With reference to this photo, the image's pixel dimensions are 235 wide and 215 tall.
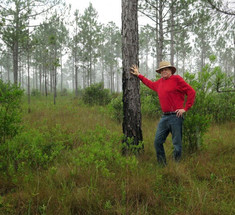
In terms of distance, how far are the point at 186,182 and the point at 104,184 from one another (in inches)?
49.5

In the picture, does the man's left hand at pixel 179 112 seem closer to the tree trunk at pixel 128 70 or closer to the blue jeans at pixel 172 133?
the blue jeans at pixel 172 133

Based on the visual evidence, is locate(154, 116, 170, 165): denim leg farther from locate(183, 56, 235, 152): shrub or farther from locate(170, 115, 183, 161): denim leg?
locate(183, 56, 235, 152): shrub

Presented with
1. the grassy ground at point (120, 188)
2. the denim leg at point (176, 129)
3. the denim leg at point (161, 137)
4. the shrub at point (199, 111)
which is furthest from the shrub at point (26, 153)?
the shrub at point (199, 111)

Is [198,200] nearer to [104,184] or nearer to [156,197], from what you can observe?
[156,197]

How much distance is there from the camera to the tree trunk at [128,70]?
3.23 meters

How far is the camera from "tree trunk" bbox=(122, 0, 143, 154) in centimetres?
323

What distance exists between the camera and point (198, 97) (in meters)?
3.49

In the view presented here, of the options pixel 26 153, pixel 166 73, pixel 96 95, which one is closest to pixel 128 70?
pixel 166 73

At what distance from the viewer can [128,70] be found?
10.7ft

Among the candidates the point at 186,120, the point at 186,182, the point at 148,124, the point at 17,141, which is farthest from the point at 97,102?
the point at 186,182

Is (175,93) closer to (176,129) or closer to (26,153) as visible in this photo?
(176,129)

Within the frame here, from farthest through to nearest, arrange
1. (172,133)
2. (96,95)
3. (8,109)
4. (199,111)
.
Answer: (96,95)
(199,111)
(8,109)
(172,133)

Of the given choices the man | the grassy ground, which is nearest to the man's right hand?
the man

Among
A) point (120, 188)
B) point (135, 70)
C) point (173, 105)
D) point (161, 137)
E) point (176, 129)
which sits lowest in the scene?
point (120, 188)
